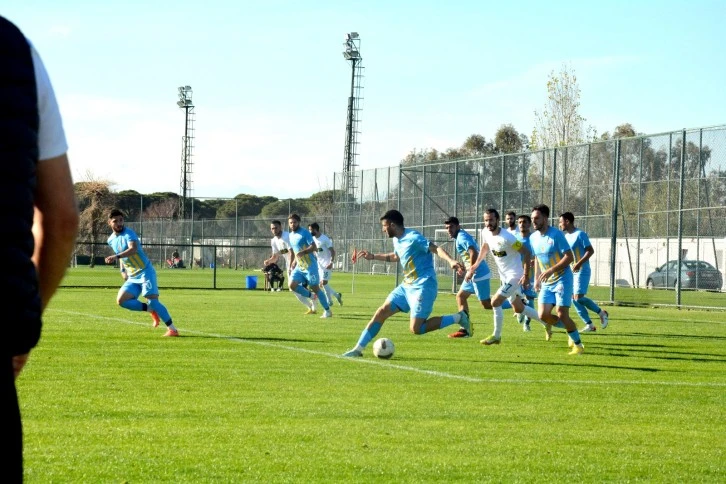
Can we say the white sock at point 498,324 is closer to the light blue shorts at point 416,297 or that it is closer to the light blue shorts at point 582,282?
the light blue shorts at point 416,297

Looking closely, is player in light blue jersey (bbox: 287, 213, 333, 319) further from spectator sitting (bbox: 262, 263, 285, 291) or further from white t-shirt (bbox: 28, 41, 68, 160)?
white t-shirt (bbox: 28, 41, 68, 160)

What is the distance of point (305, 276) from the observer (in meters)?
26.0

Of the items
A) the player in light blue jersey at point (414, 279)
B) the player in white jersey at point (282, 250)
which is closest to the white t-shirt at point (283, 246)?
the player in white jersey at point (282, 250)

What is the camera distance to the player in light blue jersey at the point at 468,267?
18922mm

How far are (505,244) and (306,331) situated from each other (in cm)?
390

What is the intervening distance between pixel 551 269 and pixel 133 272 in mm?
7182

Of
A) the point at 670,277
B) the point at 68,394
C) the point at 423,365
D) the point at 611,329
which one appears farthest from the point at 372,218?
the point at 68,394

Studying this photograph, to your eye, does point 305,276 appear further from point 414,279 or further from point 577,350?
point 414,279

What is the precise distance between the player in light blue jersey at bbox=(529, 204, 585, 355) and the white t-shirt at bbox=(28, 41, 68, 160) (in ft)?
46.2

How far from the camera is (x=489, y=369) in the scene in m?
13.7

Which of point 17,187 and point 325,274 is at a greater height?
point 17,187

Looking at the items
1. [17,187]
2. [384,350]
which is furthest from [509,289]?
[17,187]

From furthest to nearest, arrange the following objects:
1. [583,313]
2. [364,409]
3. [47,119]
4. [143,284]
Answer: [583,313]
[143,284]
[364,409]
[47,119]

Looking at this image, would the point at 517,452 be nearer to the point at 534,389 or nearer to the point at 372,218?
the point at 534,389
